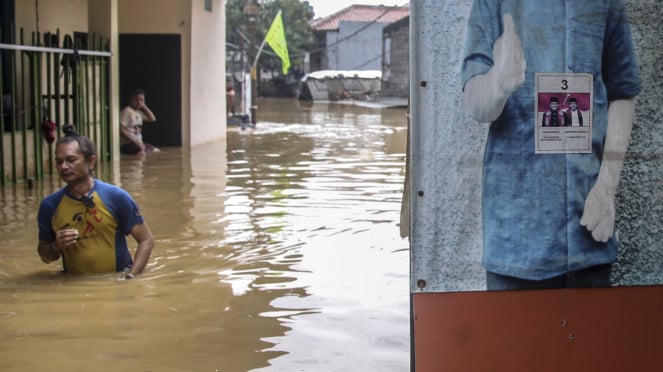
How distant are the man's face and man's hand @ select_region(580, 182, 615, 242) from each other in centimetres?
369

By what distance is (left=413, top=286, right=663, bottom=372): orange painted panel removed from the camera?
3.65 m

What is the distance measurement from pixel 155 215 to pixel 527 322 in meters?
6.90

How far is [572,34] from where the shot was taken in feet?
11.8

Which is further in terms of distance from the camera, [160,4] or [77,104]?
[160,4]

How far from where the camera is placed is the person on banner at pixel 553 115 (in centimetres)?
362

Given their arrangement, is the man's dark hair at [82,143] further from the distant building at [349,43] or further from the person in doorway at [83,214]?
the distant building at [349,43]

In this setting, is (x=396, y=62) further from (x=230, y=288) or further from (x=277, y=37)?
(x=230, y=288)

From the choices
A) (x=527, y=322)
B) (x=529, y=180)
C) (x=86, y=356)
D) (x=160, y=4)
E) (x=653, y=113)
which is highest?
(x=160, y=4)

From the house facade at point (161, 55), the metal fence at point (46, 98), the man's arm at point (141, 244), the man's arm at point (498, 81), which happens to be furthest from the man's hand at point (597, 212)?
the house facade at point (161, 55)

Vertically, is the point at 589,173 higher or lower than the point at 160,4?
lower

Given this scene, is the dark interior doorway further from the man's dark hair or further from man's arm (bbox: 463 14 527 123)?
man's arm (bbox: 463 14 527 123)

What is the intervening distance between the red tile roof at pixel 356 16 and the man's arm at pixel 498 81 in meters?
62.3

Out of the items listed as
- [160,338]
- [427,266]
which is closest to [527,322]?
[427,266]

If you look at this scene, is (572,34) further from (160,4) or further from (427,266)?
(160,4)
